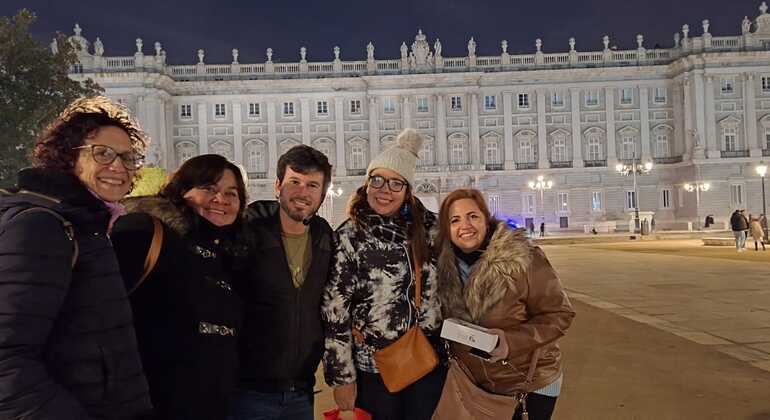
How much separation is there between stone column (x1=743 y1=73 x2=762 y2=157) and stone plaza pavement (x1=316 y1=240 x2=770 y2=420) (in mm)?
43679

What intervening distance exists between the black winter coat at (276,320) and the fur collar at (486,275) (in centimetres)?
73

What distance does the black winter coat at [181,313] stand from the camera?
99.9 inches

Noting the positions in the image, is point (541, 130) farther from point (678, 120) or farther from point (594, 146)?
point (678, 120)

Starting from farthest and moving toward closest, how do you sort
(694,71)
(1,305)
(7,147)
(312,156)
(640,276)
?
(694,71)
(7,147)
(640,276)
(312,156)
(1,305)

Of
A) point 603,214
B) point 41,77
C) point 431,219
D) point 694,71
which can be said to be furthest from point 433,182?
point 431,219

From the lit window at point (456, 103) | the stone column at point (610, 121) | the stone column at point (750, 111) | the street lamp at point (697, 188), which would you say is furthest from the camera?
the lit window at point (456, 103)

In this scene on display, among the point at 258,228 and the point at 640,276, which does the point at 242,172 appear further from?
the point at 640,276

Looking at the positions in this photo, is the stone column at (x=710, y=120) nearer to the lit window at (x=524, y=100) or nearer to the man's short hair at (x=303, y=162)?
the lit window at (x=524, y=100)

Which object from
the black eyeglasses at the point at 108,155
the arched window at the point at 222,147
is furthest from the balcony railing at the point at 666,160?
the black eyeglasses at the point at 108,155

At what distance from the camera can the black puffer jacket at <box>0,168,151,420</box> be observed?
1796 millimetres

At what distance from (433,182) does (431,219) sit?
49149mm

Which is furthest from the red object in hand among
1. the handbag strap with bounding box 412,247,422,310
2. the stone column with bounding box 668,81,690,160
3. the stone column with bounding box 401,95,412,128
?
the stone column with bounding box 668,81,690,160

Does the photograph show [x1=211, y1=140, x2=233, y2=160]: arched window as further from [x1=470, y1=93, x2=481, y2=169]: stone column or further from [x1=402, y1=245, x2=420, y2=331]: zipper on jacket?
[x1=402, y1=245, x2=420, y2=331]: zipper on jacket

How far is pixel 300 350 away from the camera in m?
3.11
